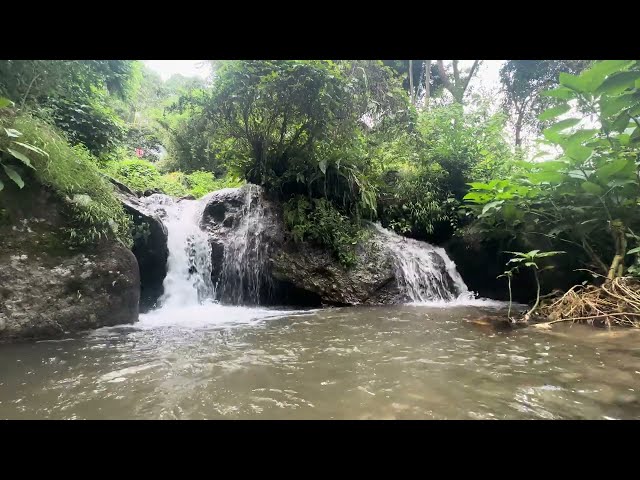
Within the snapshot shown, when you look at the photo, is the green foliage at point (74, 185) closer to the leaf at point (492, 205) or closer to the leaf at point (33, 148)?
the leaf at point (33, 148)

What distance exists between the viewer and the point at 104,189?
5.50 meters

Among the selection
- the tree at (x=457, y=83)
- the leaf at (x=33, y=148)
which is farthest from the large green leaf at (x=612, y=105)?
the tree at (x=457, y=83)

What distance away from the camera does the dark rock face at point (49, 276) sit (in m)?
4.09

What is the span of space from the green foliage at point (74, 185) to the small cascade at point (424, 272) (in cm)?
536

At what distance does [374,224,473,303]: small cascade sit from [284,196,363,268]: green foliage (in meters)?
0.98

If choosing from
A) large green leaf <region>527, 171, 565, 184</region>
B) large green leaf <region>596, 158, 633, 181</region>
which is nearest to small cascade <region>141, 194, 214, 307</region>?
large green leaf <region>527, 171, 565, 184</region>

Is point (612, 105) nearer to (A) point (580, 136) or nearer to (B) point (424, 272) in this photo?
(A) point (580, 136)

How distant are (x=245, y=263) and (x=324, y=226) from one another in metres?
1.90

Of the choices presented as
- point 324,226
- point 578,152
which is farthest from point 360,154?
point 578,152

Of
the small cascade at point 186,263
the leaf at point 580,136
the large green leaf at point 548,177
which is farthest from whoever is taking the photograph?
the small cascade at point 186,263

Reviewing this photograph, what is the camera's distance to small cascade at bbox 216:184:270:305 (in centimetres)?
724

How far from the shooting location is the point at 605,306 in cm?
437

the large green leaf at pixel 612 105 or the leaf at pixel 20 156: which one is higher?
the large green leaf at pixel 612 105

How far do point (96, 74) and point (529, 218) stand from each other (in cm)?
922
